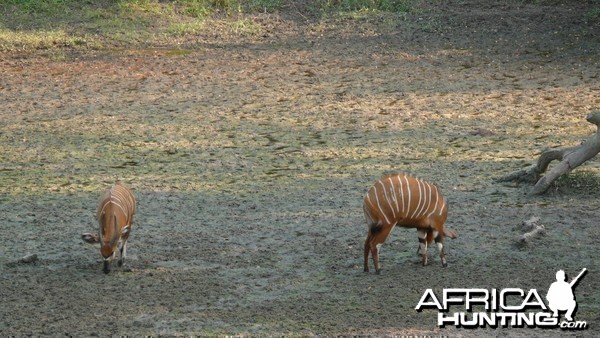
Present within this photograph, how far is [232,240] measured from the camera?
28.1ft

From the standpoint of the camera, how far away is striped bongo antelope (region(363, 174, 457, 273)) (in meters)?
7.50

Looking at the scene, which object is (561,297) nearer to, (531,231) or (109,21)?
(531,231)

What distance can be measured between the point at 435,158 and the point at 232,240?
3.06 m

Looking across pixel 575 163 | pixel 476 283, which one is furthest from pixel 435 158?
pixel 476 283

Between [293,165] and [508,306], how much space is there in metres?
4.07

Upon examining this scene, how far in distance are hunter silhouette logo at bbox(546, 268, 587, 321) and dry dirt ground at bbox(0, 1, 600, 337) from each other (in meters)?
0.11

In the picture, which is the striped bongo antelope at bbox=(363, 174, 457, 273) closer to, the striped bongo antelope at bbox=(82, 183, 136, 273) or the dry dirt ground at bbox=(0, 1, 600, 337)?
the dry dirt ground at bbox=(0, 1, 600, 337)

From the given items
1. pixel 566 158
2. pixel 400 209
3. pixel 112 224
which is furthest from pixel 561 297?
pixel 112 224

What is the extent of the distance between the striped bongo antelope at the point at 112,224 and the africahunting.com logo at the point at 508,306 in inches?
88.1

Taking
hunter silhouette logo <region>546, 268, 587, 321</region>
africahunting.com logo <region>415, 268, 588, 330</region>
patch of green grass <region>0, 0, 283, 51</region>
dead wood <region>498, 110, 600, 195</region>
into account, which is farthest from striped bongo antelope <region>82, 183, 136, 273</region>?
patch of green grass <region>0, 0, 283, 51</region>

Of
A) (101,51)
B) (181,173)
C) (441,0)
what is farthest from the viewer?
(441,0)

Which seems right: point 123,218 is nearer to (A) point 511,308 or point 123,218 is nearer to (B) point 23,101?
(A) point 511,308

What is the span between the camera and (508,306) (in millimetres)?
6965

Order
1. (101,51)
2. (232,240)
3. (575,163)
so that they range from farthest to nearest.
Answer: (101,51) → (575,163) → (232,240)
